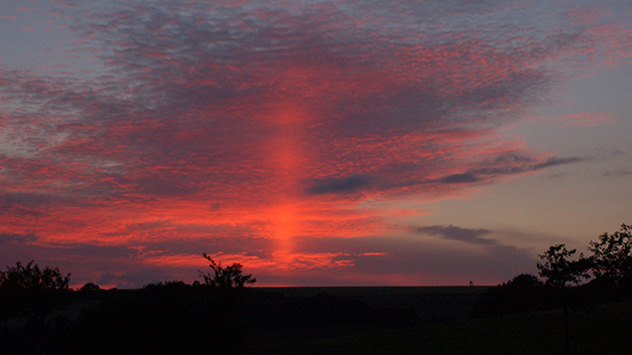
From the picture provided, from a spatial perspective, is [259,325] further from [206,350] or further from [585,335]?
[585,335]

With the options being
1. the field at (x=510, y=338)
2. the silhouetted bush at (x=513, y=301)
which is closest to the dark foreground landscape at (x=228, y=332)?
the field at (x=510, y=338)

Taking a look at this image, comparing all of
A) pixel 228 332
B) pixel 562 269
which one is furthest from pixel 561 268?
pixel 228 332

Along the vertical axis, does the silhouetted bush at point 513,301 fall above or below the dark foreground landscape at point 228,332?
above

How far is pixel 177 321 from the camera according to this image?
160 feet

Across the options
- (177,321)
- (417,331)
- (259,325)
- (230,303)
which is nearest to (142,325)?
(177,321)

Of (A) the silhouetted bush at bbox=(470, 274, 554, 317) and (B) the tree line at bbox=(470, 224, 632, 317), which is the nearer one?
(B) the tree line at bbox=(470, 224, 632, 317)

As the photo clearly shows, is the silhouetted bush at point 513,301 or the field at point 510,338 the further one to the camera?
the silhouetted bush at point 513,301

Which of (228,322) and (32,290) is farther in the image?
(32,290)

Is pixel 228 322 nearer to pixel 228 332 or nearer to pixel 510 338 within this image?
pixel 228 332

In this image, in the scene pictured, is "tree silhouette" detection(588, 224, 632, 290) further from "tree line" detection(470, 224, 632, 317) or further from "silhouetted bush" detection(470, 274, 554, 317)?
"silhouetted bush" detection(470, 274, 554, 317)

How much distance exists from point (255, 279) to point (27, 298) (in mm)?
28911

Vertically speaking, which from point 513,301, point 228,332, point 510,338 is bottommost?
point 510,338

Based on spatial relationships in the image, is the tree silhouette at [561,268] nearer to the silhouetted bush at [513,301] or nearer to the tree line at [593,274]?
the tree line at [593,274]

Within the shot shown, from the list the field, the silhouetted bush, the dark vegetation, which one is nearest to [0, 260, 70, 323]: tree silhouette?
the dark vegetation
